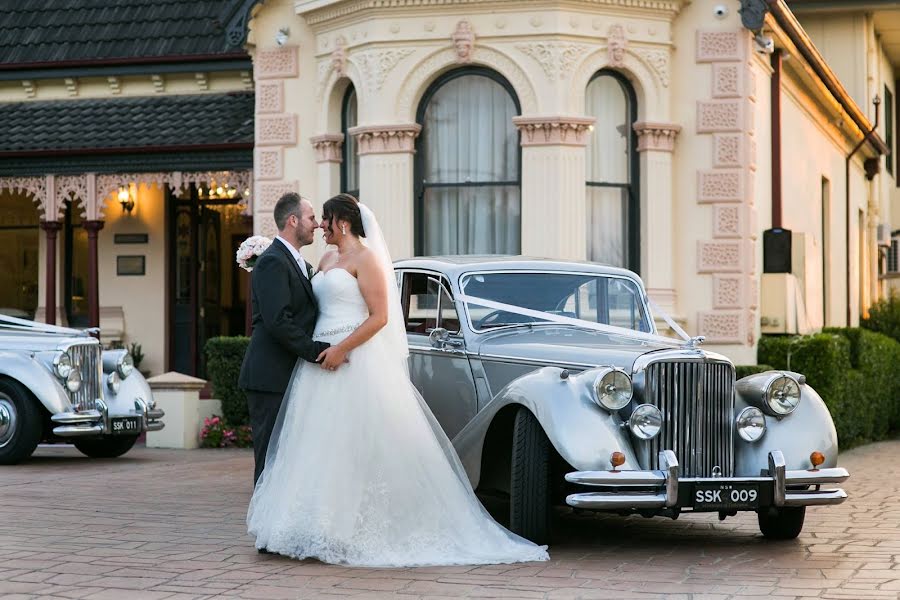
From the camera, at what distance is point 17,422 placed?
1265 cm

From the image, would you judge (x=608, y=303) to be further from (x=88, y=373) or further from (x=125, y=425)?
(x=88, y=373)

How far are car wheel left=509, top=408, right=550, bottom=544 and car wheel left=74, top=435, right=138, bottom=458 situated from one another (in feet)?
23.4

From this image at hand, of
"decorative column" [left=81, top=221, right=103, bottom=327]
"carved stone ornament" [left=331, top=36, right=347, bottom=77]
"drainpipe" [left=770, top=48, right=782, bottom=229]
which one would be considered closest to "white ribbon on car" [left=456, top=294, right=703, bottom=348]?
"carved stone ornament" [left=331, top=36, right=347, bottom=77]

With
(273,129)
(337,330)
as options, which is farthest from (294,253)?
(273,129)

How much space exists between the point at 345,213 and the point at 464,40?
708 cm

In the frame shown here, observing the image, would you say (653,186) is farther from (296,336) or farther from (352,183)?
(296,336)

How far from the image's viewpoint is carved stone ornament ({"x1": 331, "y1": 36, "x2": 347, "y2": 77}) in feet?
49.5

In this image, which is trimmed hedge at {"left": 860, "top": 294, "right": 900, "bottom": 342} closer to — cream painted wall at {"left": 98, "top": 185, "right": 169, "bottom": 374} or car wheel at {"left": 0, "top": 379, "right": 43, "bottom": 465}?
cream painted wall at {"left": 98, "top": 185, "right": 169, "bottom": 374}

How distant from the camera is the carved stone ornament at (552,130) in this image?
1426 centimetres

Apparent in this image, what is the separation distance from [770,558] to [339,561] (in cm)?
230

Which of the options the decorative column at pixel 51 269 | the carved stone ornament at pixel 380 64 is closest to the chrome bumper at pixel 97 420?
the carved stone ornament at pixel 380 64

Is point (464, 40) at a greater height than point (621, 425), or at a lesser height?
greater

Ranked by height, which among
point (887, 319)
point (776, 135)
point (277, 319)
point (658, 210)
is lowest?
point (887, 319)

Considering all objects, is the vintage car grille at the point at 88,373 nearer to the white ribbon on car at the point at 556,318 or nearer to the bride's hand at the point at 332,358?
the white ribbon on car at the point at 556,318
